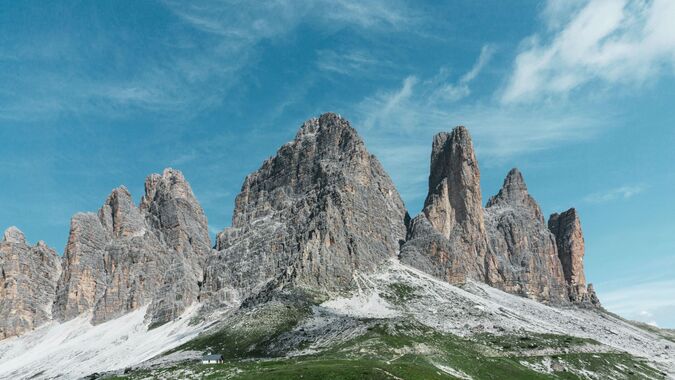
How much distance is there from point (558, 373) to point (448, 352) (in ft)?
93.5

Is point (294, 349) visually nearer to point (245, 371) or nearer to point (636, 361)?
point (245, 371)

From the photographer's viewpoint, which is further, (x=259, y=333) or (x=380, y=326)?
(x=259, y=333)

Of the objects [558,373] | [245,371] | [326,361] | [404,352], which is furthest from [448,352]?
[245,371]

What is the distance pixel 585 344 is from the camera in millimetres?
198750

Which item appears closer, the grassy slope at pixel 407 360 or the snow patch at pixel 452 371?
the grassy slope at pixel 407 360

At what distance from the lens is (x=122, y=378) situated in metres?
129

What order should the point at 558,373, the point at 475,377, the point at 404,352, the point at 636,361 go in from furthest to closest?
the point at 636,361
the point at 558,373
the point at 404,352
the point at 475,377

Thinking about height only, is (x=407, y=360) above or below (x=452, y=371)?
above

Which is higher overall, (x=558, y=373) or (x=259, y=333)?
(x=259, y=333)

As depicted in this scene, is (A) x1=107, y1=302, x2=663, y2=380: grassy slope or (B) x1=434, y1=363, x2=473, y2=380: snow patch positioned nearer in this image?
(A) x1=107, y1=302, x2=663, y2=380: grassy slope

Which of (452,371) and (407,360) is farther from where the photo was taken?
(407,360)

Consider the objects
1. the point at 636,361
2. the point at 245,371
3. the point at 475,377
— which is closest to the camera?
the point at 245,371

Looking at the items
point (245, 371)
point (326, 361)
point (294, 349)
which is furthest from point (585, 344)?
point (245, 371)

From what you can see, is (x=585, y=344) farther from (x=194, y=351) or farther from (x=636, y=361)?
(x=194, y=351)
